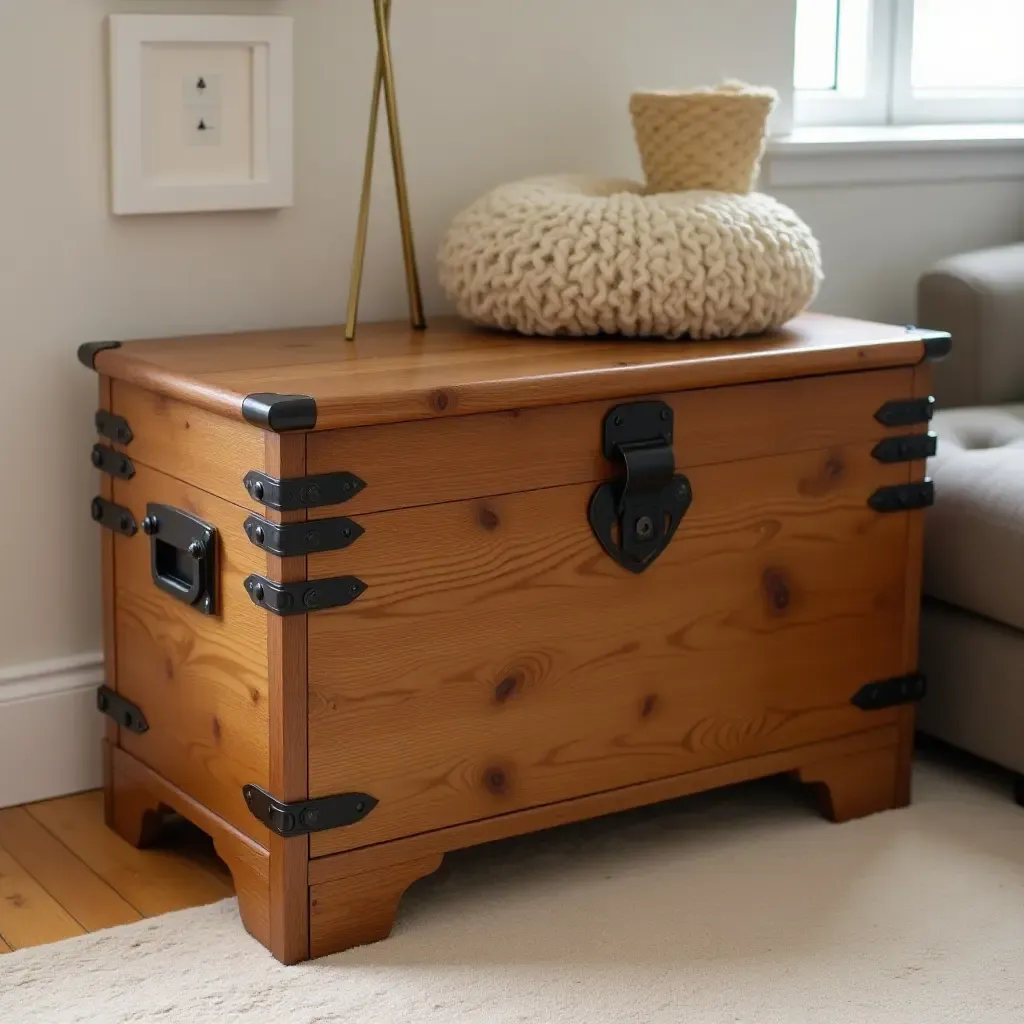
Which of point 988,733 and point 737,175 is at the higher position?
point 737,175

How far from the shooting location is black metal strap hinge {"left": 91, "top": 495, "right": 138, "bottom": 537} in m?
1.67

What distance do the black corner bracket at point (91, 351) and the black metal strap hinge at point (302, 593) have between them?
1.23 ft

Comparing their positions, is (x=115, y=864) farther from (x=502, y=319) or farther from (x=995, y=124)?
(x=995, y=124)

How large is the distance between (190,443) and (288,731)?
299mm

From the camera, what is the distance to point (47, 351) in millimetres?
1749

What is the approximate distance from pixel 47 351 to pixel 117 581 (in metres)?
0.26

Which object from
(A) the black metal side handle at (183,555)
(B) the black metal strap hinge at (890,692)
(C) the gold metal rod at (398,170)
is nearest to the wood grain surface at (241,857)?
(A) the black metal side handle at (183,555)

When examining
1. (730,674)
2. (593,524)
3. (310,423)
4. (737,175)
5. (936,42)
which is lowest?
(730,674)

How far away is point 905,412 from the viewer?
177 cm

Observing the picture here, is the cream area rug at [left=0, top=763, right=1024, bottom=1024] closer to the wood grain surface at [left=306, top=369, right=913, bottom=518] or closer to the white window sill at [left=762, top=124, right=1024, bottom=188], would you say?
the wood grain surface at [left=306, top=369, right=913, bottom=518]

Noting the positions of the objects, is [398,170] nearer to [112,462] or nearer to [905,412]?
[112,462]

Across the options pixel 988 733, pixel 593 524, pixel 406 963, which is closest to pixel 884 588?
pixel 988 733

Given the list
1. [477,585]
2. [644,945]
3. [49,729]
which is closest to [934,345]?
[477,585]

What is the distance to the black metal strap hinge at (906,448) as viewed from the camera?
1762mm
